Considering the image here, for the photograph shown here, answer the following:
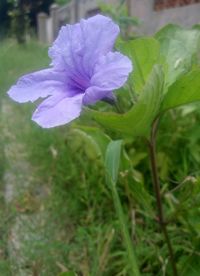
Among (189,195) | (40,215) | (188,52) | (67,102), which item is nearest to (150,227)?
(40,215)

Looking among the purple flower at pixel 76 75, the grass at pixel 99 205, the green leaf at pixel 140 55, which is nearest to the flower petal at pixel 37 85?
the purple flower at pixel 76 75

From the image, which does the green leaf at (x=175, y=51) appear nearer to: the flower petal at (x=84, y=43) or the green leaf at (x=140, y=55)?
the green leaf at (x=140, y=55)

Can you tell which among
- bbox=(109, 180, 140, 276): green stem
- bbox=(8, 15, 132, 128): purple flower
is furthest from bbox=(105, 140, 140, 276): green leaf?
bbox=(8, 15, 132, 128): purple flower

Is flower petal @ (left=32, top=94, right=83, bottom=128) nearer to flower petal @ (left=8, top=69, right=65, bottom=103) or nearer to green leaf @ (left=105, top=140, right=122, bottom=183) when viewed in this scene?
flower petal @ (left=8, top=69, right=65, bottom=103)

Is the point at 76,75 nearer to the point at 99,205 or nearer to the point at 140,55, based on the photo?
the point at 140,55

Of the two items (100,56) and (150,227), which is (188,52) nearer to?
(100,56)

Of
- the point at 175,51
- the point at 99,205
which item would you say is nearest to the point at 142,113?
the point at 175,51
